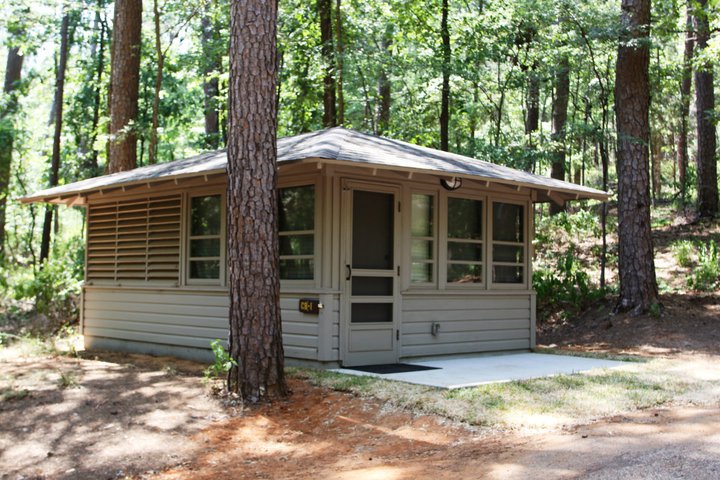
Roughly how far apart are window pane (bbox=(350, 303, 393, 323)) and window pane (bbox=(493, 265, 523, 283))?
2001 mm

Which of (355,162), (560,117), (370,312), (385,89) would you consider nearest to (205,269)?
(370,312)

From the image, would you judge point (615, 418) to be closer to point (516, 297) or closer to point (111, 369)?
point (516, 297)

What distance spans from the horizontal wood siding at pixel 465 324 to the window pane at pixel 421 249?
0.49m

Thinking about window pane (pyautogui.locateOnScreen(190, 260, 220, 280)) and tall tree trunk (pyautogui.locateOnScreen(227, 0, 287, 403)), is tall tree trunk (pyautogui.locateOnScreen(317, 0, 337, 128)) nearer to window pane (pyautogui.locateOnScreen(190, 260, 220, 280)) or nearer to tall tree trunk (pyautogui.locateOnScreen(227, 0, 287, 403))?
window pane (pyautogui.locateOnScreen(190, 260, 220, 280))

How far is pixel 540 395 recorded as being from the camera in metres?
6.30

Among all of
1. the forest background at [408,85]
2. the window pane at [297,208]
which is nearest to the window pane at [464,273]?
the window pane at [297,208]

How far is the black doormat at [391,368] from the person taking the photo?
7.72m

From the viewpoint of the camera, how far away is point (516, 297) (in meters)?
9.95

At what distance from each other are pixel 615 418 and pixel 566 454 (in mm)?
1314

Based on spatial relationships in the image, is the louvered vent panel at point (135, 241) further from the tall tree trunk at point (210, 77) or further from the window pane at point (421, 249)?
the tall tree trunk at point (210, 77)

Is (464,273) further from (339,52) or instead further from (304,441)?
(339,52)

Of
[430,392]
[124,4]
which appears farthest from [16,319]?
[430,392]

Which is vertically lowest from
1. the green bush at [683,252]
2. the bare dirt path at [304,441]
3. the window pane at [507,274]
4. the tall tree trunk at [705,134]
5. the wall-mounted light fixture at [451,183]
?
the bare dirt path at [304,441]

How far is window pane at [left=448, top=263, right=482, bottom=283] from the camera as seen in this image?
918 centimetres
